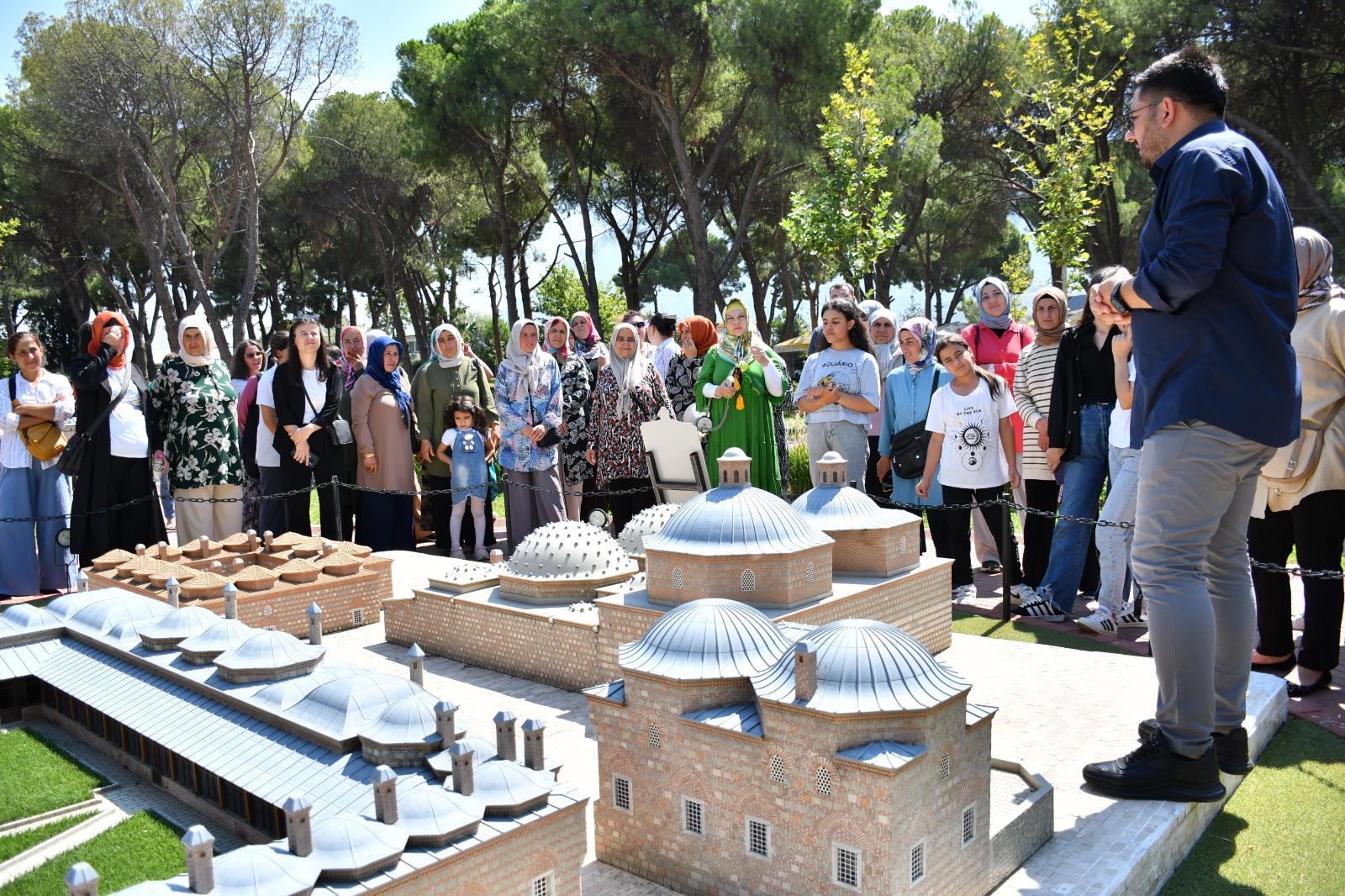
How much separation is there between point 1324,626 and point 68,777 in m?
8.57

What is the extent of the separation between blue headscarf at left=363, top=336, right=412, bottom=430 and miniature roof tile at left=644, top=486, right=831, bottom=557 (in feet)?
22.5

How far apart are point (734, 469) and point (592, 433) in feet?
17.6

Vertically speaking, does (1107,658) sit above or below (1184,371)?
below

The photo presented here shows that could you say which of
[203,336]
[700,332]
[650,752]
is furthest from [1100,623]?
[203,336]

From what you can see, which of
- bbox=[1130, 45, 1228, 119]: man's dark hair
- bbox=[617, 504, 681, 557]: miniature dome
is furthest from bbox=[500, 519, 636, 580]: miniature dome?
bbox=[1130, 45, 1228, 119]: man's dark hair

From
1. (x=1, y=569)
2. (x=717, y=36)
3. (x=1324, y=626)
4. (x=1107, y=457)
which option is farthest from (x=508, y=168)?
(x=1324, y=626)

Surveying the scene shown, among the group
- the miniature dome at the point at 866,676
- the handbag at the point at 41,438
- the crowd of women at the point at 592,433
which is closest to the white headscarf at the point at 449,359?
the crowd of women at the point at 592,433

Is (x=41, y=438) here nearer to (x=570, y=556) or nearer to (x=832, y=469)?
(x=570, y=556)

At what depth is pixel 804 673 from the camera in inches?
179

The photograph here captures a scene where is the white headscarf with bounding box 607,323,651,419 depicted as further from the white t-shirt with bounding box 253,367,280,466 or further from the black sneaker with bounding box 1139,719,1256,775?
the black sneaker with bounding box 1139,719,1256,775

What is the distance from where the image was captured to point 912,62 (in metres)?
30.4

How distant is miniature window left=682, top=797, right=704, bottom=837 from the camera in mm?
4932

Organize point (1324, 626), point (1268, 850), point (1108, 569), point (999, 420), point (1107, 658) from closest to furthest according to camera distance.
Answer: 1. point (1268, 850)
2. point (1324, 626)
3. point (1107, 658)
4. point (1108, 569)
5. point (999, 420)

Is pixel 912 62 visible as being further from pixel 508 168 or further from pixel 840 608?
pixel 840 608
